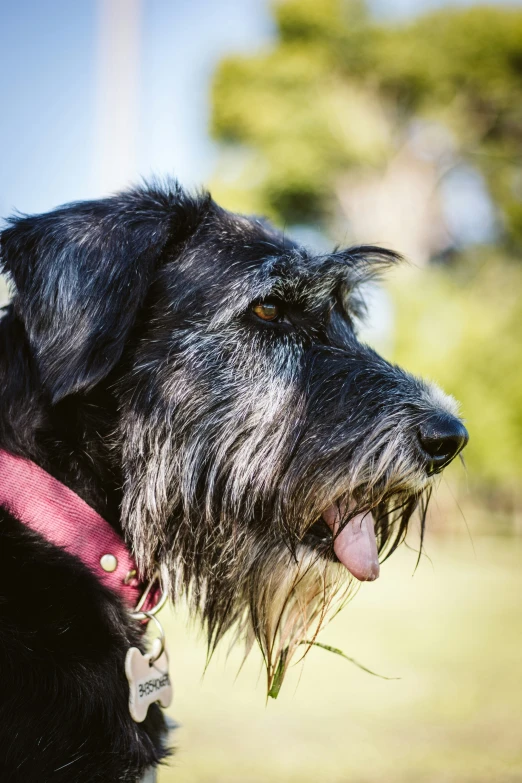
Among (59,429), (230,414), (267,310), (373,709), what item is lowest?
(373,709)

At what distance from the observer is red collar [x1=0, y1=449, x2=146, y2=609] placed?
7.99 feet

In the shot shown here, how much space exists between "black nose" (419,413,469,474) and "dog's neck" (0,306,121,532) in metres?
1.10

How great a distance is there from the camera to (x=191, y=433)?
2.82 metres

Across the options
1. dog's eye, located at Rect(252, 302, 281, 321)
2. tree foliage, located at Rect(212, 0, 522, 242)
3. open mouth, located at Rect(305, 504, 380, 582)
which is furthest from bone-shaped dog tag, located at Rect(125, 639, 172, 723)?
tree foliage, located at Rect(212, 0, 522, 242)

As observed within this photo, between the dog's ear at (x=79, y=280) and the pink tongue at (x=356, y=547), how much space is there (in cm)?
98

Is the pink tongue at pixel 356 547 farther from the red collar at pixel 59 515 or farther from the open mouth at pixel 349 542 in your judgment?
the red collar at pixel 59 515

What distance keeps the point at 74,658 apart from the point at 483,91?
43.0 meters

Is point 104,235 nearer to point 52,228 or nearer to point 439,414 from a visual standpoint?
point 52,228

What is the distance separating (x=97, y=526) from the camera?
8.46ft

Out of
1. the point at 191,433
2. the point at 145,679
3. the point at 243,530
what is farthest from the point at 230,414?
the point at 145,679

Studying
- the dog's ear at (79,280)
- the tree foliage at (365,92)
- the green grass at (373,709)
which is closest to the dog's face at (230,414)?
the dog's ear at (79,280)

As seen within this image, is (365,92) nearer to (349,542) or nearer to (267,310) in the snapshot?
(267,310)

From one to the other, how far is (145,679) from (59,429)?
87 cm

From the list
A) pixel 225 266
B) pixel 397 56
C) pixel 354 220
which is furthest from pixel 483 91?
pixel 225 266
